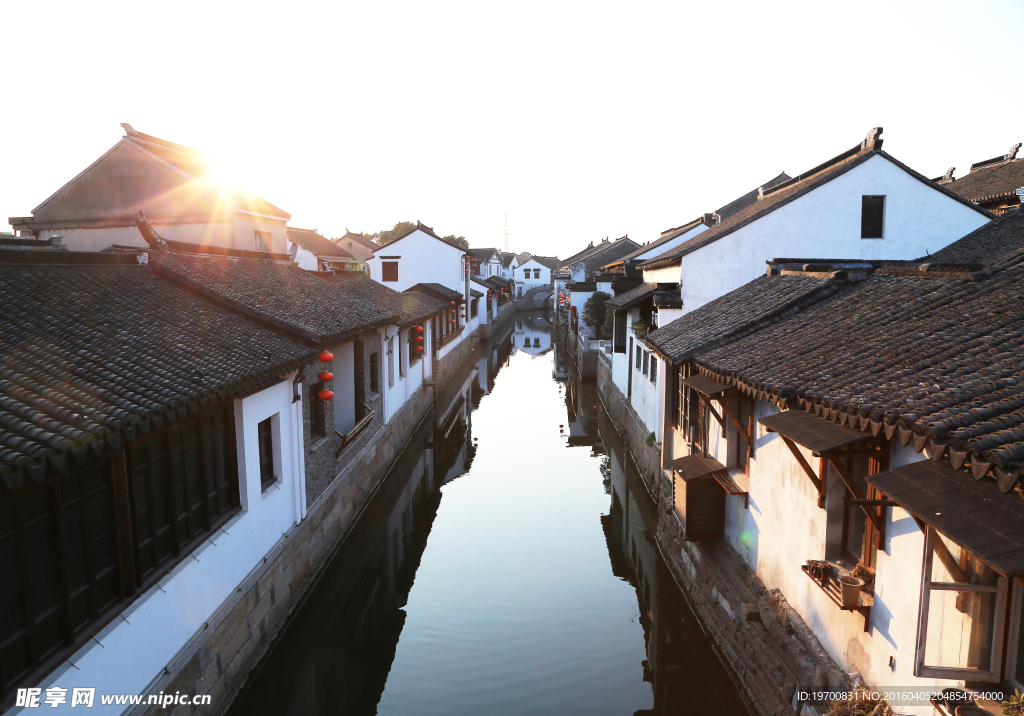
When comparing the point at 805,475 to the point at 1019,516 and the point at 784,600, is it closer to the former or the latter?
the point at 784,600

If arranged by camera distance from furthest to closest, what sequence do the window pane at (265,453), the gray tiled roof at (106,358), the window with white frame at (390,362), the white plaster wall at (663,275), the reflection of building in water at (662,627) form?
1. the window with white frame at (390,362)
2. the white plaster wall at (663,275)
3. the window pane at (265,453)
4. the reflection of building in water at (662,627)
5. the gray tiled roof at (106,358)

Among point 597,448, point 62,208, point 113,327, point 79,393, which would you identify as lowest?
point 597,448

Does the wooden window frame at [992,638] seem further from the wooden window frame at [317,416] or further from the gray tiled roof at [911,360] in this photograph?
the wooden window frame at [317,416]

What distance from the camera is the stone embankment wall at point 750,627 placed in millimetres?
6223

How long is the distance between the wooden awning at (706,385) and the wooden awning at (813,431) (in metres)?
1.76

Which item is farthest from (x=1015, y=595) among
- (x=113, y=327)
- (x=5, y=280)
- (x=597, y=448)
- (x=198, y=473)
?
(x=597, y=448)

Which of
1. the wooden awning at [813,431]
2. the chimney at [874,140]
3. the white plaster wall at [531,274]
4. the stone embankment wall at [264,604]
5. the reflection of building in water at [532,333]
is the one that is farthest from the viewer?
the white plaster wall at [531,274]

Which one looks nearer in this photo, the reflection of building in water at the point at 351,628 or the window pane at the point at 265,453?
the reflection of building in water at the point at 351,628

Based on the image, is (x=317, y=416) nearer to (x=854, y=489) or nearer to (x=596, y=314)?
(x=854, y=489)

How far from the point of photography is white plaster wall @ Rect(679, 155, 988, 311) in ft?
46.1

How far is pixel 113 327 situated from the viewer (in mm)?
7332

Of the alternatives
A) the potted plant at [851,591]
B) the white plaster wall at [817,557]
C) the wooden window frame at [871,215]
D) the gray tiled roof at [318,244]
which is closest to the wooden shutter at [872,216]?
the wooden window frame at [871,215]

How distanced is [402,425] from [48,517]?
14.4m

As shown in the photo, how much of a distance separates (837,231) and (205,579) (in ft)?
46.7
